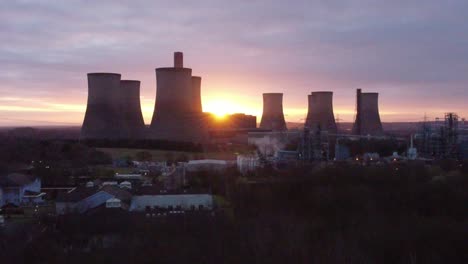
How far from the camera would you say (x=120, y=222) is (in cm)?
782


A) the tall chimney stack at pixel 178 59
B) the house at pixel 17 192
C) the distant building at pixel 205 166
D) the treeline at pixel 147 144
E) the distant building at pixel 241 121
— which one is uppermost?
the tall chimney stack at pixel 178 59

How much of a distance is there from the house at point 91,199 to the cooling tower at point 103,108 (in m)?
8.56

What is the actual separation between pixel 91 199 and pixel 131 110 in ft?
36.7

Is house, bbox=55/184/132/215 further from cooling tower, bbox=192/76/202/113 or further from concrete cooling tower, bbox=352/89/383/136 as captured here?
concrete cooling tower, bbox=352/89/383/136

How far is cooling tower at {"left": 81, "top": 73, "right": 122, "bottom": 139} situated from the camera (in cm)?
1934

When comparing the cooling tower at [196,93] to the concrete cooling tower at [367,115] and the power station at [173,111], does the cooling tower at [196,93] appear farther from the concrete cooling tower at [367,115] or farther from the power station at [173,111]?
the concrete cooling tower at [367,115]

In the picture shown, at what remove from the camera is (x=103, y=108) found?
770 inches

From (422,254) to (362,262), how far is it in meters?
0.90

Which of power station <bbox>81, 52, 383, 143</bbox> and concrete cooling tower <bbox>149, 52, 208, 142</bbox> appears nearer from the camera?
concrete cooling tower <bbox>149, 52, 208, 142</bbox>

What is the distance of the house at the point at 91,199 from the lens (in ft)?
33.1

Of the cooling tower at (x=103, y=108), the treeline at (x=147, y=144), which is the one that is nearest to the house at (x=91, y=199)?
the cooling tower at (x=103, y=108)

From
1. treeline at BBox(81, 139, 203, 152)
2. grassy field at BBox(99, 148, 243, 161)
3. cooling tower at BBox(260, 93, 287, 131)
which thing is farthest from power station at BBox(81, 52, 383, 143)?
grassy field at BBox(99, 148, 243, 161)

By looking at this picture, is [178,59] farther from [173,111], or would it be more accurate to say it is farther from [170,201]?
[170,201]

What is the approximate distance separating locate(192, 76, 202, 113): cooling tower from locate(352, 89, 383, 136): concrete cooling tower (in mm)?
6635
